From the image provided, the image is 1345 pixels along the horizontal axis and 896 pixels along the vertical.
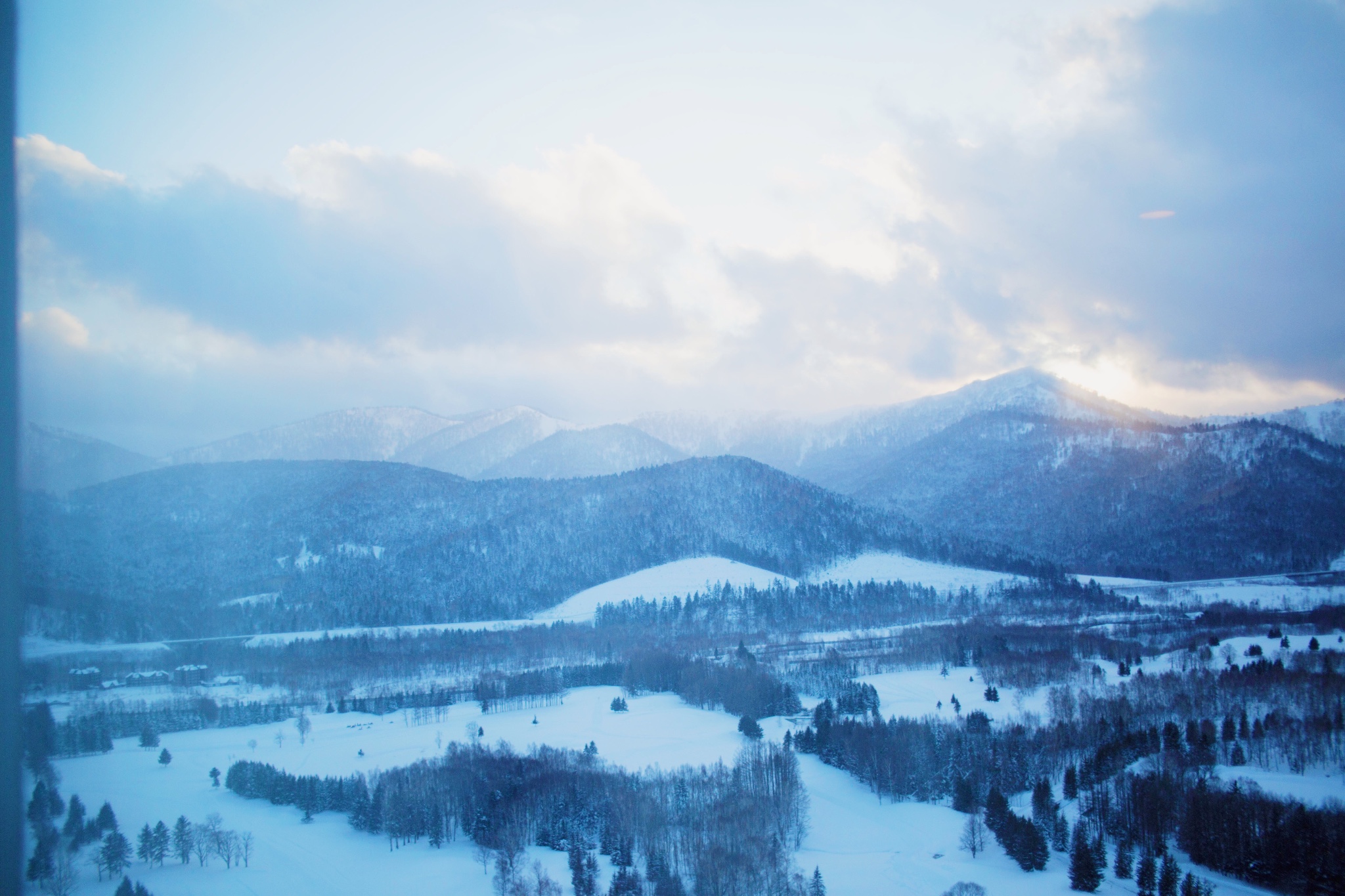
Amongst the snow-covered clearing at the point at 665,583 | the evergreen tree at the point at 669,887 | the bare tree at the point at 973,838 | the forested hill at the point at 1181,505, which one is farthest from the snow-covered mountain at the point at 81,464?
the forested hill at the point at 1181,505

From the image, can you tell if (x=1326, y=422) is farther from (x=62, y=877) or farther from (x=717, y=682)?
(x=62, y=877)

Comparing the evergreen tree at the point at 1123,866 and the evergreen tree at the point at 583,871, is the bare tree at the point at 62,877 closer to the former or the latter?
the evergreen tree at the point at 583,871

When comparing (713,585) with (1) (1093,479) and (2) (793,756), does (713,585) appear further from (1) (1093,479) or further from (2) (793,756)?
(1) (1093,479)

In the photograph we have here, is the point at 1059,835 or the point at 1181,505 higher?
the point at 1181,505

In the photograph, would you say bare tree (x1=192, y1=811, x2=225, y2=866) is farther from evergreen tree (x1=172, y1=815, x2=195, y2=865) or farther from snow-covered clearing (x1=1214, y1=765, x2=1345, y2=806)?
snow-covered clearing (x1=1214, y1=765, x2=1345, y2=806)

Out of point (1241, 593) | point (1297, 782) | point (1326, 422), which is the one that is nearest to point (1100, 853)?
point (1297, 782)

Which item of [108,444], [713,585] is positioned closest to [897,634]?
[713,585]
